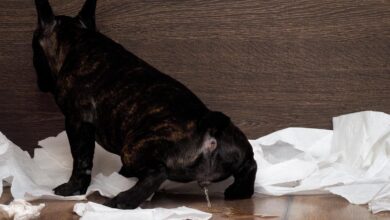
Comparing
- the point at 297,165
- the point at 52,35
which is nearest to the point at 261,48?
the point at 297,165

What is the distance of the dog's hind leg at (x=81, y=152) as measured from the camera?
227 cm

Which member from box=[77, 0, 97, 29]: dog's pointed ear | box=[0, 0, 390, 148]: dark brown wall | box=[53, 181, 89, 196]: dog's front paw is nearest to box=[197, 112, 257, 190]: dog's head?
box=[53, 181, 89, 196]: dog's front paw

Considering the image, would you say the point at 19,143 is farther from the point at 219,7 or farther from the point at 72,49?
the point at 219,7

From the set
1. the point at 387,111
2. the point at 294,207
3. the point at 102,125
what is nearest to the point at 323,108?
the point at 387,111

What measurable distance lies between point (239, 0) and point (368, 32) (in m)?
0.46

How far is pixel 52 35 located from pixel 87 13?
153 millimetres

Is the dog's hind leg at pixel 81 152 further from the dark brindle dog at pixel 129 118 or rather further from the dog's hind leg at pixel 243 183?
the dog's hind leg at pixel 243 183

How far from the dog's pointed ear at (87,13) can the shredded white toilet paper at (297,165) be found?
414mm

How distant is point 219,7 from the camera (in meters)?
2.61

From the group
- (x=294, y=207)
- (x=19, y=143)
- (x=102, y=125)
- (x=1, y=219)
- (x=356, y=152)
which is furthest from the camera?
(x=19, y=143)

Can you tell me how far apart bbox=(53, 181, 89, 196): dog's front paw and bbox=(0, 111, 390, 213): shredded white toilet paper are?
1.2 inches

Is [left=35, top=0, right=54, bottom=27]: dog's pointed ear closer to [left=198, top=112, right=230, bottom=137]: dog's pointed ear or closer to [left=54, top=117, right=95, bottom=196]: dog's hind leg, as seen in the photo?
[left=54, top=117, right=95, bottom=196]: dog's hind leg

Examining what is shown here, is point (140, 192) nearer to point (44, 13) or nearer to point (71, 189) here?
point (71, 189)

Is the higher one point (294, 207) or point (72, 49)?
point (72, 49)
